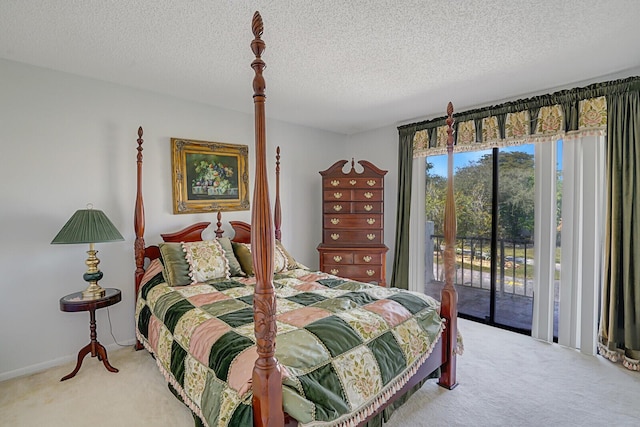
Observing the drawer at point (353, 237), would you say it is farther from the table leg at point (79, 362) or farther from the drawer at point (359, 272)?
the table leg at point (79, 362)

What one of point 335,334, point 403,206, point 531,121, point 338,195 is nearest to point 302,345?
point 335,334

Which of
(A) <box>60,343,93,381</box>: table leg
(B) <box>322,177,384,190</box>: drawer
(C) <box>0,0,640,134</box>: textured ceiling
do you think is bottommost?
(A) <box>60,343,93,381</box>: table leg

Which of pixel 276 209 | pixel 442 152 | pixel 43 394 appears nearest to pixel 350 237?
pixel 276 209

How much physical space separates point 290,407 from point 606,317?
2951 millimetres

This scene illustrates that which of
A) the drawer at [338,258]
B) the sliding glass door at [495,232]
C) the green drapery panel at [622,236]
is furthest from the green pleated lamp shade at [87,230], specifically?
the green drapery panel at [622,236]

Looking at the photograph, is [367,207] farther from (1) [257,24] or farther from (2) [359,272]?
(1) [257,24]

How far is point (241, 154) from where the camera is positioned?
3.81m

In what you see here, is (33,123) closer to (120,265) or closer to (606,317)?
(120,265)

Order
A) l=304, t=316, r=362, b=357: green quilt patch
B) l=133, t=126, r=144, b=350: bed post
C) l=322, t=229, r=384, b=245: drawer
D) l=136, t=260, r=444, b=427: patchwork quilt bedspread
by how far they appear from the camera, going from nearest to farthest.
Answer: l=136, t=260, r=444, b=427: patchwork quilt bedspread, l=304, t=316, r=362, b=357: green quilt patch, l=133, t=126, r=144, b=350: bed post, l=322, t=229, r=384, b=245: drawer

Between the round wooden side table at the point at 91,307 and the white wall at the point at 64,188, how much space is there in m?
0.33

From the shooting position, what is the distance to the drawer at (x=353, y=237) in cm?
413

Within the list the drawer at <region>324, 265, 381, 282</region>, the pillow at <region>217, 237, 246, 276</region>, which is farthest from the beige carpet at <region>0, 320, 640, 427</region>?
the drawer at <region>324, 265, 381, 282</region>

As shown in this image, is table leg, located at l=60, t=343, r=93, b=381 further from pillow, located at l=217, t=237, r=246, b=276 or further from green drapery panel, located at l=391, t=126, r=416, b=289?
green drapery panel, located at l=391, t=126, r=416, b=289

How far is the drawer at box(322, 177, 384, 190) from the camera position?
4145 millimetres
